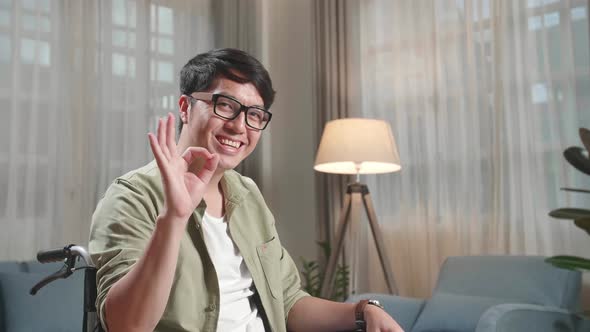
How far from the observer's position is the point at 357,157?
10.0 feet

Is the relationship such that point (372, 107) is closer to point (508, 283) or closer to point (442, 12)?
point (442, 12)

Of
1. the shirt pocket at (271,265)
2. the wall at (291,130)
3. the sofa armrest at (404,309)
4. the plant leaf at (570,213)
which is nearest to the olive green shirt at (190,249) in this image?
the shirt pocket at (271,265)

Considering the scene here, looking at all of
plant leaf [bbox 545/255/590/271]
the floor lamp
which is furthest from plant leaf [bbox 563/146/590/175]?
the floor lamp

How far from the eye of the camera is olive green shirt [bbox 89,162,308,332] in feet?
3.85

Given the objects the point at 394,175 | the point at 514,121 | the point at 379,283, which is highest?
the point at 514,121

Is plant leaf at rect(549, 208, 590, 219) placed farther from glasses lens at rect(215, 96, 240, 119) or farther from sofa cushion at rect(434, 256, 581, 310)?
sofa cushion at rect(434, 256, 581, 310)

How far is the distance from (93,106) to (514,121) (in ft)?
7.57

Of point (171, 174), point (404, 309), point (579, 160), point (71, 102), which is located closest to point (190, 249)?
point (171, 174)

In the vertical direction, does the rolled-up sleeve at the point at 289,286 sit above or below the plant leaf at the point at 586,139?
below

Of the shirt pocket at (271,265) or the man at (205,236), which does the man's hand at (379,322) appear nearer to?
the man at (205,236)

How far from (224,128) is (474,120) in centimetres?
224

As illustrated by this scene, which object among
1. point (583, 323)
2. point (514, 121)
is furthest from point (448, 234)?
point (583, 323)

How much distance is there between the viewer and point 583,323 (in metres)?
2.35

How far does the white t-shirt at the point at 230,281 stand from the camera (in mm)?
1369
